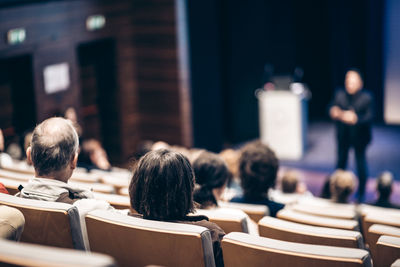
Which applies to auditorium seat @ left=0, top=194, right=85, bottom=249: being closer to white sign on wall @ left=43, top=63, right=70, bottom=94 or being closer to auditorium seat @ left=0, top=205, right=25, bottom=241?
auditorium seat @ left=0, top=205, right=25, bottom=241

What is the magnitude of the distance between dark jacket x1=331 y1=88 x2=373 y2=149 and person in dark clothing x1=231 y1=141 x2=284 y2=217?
2.98 metres

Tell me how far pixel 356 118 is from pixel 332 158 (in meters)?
1.85

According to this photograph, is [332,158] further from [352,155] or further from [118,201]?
[118,201]

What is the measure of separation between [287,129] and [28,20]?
3629mm

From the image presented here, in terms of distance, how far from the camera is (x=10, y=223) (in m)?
1.57

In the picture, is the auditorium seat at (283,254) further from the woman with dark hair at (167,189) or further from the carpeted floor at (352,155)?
the carpeted floor at (352,155)

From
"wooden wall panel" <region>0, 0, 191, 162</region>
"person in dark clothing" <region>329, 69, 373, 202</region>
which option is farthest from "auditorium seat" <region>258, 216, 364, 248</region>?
"wooden wall panel" <region>0, 0, 191, 162</region>

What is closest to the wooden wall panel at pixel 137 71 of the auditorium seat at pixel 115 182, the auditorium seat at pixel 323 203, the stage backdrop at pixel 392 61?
the auditorium seat at pixel 115 182

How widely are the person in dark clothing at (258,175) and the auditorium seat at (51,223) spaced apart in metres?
1.43

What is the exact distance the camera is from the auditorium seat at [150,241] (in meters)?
1.66

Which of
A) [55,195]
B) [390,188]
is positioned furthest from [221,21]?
[55,195]

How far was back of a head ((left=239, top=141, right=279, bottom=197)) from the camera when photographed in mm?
3080

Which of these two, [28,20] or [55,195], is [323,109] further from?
[55,195]

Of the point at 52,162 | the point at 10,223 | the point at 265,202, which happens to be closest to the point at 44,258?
the point at 10,223
